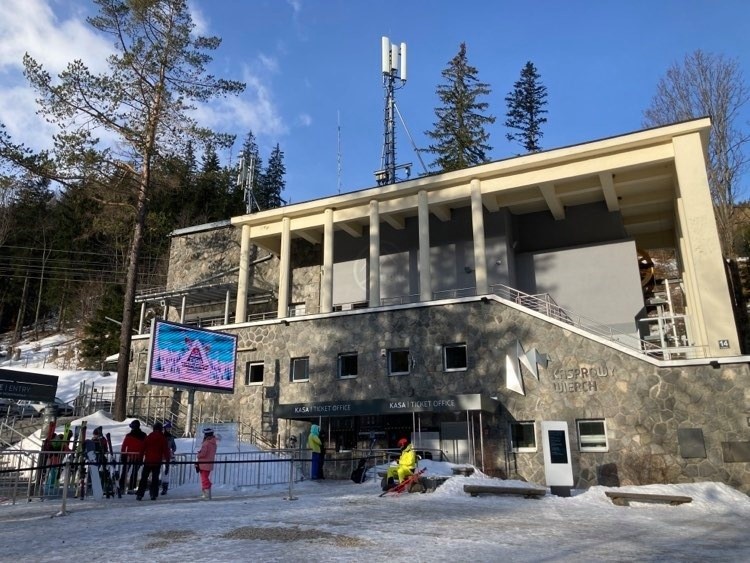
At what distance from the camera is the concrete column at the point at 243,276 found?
27.4 metres

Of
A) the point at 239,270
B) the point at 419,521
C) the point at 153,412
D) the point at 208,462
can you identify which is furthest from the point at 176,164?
the point at 419,521

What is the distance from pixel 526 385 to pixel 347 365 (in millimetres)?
7245

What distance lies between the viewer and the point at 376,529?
847 cm

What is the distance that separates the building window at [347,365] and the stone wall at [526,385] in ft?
0.85

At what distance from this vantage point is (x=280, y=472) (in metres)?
17.9

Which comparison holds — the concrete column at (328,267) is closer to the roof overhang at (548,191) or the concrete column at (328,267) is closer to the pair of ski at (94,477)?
the roof overhang at (548,191)

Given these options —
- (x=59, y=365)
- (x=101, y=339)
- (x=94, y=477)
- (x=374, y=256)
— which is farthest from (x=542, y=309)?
(x=59, y=365)

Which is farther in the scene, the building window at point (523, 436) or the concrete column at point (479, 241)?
the concrete column at point (479, 241)

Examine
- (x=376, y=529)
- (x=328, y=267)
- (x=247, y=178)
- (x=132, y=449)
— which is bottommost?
(x=376, y=529)

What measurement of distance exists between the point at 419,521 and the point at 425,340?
13227 millimetres

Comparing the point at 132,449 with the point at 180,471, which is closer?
the point at 132,449

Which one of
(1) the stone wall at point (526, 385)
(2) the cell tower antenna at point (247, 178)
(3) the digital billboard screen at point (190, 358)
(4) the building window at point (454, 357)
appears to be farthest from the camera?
(2) the cell tower antenna at point (247, 178)

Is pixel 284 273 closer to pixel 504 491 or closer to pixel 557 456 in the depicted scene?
pixel 557 456

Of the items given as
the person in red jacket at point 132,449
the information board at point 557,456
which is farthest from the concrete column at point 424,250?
the person in red jacket at point 132,449
